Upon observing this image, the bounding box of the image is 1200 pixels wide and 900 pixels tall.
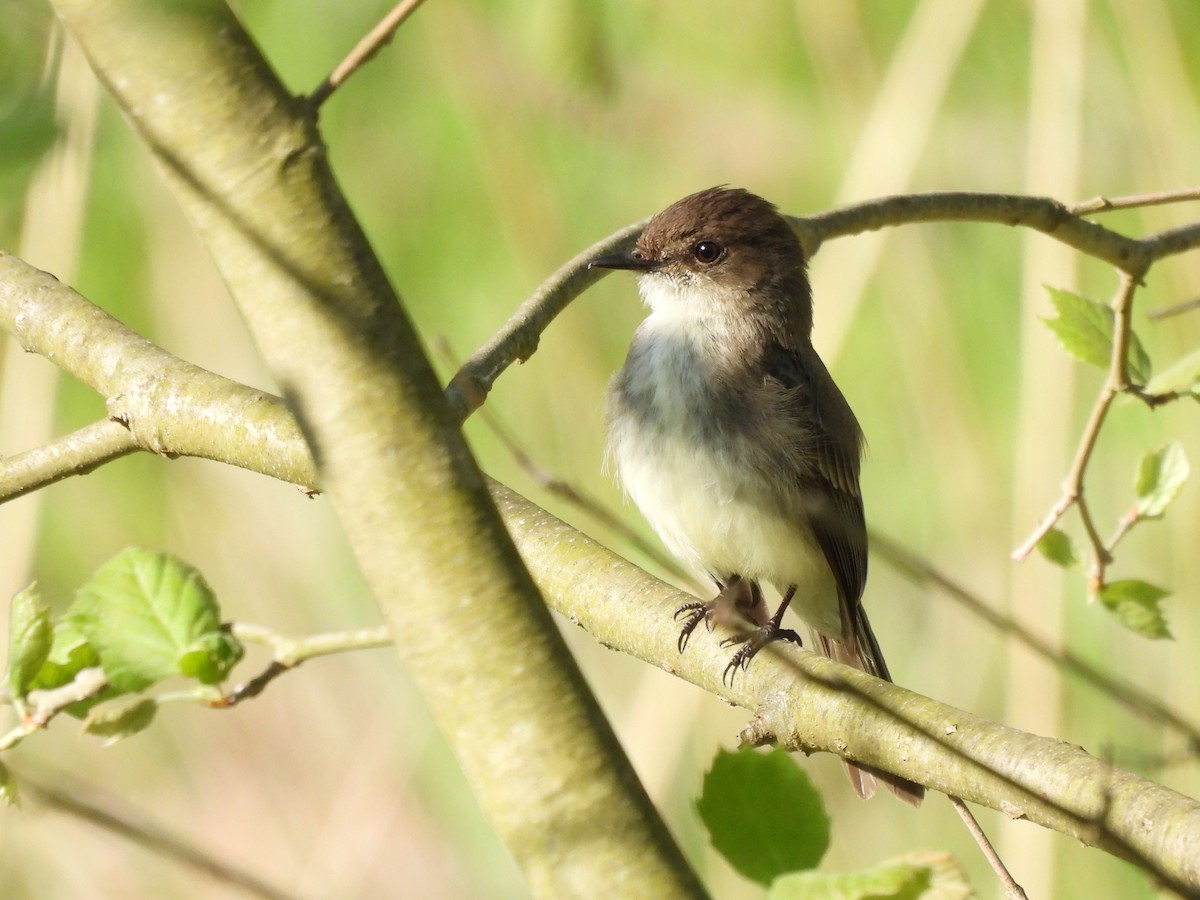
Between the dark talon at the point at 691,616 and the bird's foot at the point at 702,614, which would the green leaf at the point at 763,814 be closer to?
the bird's foot at the point at 702,614

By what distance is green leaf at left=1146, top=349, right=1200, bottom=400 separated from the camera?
61.2 inches

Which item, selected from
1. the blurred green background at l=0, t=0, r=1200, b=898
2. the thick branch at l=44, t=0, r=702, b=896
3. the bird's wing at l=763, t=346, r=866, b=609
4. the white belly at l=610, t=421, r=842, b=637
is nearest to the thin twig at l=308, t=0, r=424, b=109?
the thick branch at l=44, t=0, r=702, b=896

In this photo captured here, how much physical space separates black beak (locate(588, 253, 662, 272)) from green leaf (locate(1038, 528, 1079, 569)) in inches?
28.4

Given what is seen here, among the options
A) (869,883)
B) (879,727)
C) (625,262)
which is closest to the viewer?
(869,883)

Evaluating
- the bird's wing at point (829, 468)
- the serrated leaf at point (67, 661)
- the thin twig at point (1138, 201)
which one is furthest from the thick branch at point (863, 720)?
the bird's wing at point (829, 468)

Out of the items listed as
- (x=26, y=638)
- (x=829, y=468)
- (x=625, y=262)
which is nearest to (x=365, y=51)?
(x=26, y=638)

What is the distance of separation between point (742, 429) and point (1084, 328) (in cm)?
92

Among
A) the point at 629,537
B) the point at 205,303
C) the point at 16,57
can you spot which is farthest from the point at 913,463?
the point at 16,57

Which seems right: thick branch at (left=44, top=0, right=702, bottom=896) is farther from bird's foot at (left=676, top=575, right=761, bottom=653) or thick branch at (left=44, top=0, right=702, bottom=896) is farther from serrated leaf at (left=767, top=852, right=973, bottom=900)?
bird's foot at (left=676, top=575, right=761, bottom=653)

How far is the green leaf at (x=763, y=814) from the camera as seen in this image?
1151mm

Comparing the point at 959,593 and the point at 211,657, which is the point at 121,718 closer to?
the point at 211,657

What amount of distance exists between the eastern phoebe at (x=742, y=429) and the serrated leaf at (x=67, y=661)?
1.16m

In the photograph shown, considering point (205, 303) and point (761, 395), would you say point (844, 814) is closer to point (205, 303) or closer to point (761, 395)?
point (761, 395)

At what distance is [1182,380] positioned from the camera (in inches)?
61.7
